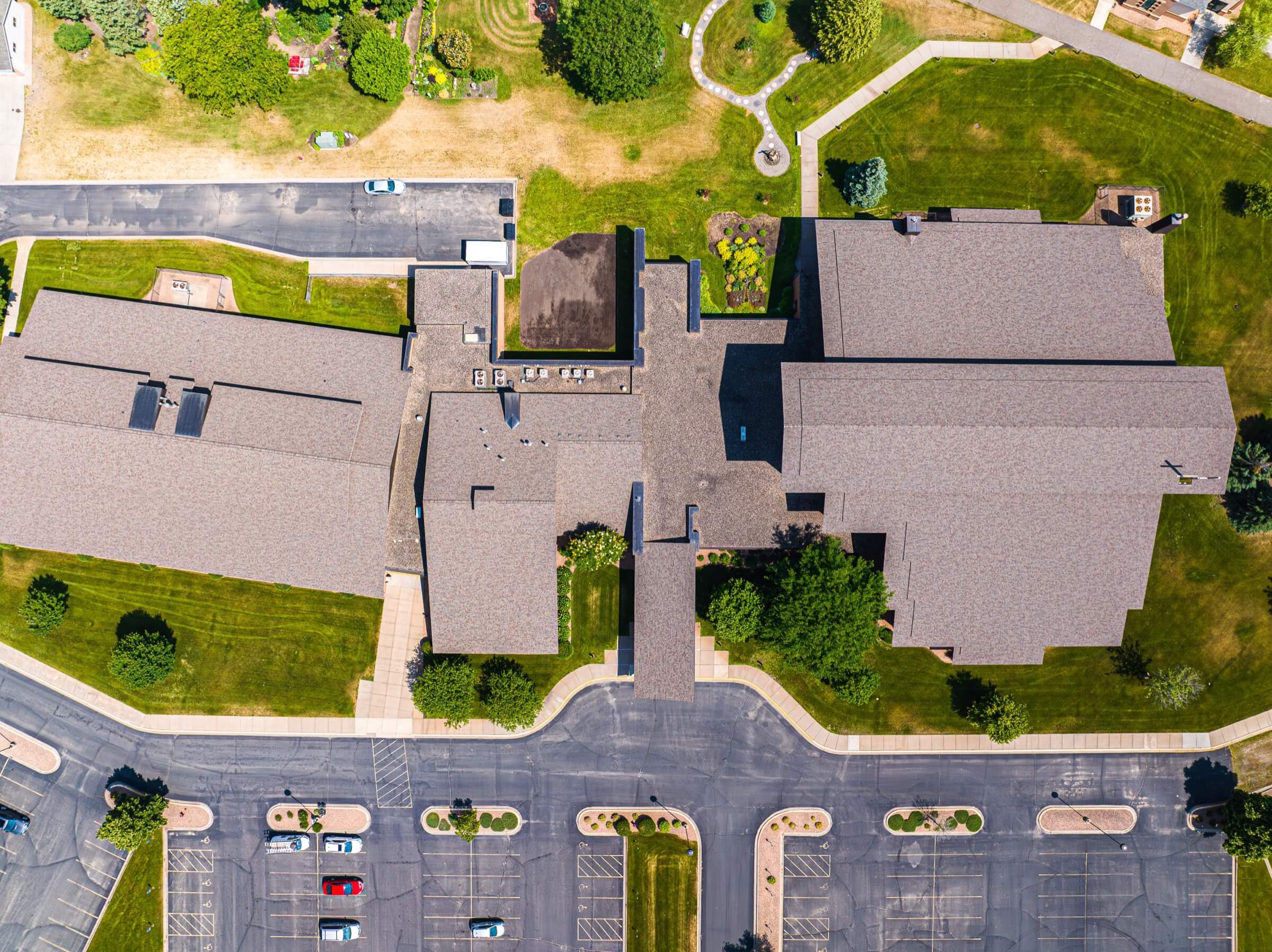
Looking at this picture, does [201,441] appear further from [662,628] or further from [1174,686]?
[1174,686]

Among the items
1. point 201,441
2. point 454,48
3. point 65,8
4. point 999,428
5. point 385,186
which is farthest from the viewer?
point 385,186

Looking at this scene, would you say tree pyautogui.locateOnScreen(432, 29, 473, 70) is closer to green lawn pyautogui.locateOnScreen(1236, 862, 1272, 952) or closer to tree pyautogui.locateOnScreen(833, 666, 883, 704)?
tree pyautogui.locateOnScreen(833, 666, 883, 704)

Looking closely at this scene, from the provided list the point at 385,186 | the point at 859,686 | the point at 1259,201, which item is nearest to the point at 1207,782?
the point at 859,686

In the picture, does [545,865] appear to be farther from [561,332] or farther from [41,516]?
[41,516]

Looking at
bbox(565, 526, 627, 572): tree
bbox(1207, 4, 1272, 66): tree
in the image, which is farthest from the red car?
bbox(1207, 4, 1272, 66): tree

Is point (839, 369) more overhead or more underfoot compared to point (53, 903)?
more overhead

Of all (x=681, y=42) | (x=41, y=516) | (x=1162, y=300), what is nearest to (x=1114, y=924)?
(x=1162, y=300)
